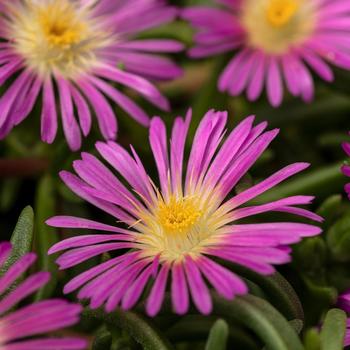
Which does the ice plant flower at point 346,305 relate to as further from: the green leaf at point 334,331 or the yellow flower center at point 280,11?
the yellow flower center at point 280,11

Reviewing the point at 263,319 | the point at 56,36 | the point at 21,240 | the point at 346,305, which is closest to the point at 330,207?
the point at 346,305

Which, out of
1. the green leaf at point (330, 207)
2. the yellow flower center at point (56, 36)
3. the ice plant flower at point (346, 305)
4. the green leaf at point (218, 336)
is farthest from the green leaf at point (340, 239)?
the yellow flower center at point (56, 36)

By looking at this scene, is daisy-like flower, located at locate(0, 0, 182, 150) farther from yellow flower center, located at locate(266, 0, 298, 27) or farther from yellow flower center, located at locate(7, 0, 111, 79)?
yellow flower center, located at locate(266, 0, 298, 27)

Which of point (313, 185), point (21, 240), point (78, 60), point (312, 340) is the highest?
point (78, 60)

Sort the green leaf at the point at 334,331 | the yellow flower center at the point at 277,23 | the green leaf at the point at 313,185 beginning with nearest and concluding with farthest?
1. the green leaf at the point at 334,331
2. the green leaf at the point at 313,185
3. the yellow flower center at the point at 277,23

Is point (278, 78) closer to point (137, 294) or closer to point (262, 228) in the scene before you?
point (262, 228)

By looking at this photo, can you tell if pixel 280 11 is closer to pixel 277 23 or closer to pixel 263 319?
pixel 277 23
